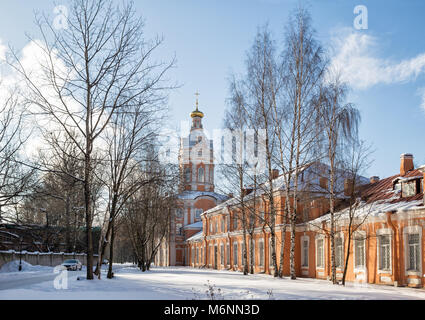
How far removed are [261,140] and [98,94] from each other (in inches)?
429

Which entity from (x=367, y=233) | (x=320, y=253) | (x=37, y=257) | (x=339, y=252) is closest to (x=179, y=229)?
(x=37, y=257)

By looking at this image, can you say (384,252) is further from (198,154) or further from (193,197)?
(193,197)

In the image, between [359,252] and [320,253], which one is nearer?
[359,252]

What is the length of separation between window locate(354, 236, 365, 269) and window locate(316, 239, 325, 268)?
11.7 feet

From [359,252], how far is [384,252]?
2.27 metres

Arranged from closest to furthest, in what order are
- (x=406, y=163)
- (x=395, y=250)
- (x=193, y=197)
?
(x=395, y=250) → (x=406, y=163) → (x=193, y=197)

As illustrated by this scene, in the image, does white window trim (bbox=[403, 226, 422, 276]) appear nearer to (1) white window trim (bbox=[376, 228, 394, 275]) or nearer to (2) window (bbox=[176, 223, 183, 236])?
(1) white window trim (bbox=[376, 228, 394, 275])

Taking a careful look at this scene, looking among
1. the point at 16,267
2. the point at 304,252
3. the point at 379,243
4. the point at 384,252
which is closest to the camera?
the point at 384,252

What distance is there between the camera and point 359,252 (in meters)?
25.0

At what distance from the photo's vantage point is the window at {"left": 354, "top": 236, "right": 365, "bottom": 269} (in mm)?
24578

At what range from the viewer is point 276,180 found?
36.6 m
